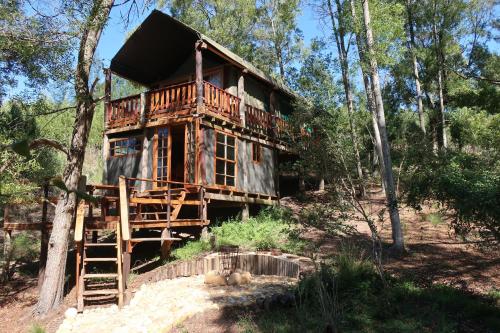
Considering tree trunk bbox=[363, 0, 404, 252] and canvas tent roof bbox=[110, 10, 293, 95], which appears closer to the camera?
tree trunk bbox=[363, 0, 404, 252]

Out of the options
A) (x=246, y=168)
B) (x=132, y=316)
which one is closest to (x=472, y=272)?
(x=132, y=316)

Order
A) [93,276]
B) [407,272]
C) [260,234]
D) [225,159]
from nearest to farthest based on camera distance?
[407,272], [93,276], [260,234], [225,159]

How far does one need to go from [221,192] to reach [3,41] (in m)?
7.71

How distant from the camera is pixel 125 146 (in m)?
15.2

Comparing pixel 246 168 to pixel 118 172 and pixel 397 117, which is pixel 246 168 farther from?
pixel 397 117

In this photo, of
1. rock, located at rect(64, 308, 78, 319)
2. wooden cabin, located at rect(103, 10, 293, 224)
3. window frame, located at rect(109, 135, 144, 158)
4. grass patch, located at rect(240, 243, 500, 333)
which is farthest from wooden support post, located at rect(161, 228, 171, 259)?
window frame, located at rect(109, 135, 144, 158)

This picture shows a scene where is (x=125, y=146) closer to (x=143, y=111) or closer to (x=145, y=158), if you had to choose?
(x=145, y=158)

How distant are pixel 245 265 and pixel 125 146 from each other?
7.58 m

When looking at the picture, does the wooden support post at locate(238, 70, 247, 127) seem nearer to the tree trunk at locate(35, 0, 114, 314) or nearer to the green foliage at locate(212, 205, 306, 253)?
the green foliage at locate(212, 205, 306, 253)

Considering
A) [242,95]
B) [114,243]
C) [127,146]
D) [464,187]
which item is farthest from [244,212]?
[464,187]

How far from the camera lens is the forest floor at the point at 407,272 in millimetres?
7094

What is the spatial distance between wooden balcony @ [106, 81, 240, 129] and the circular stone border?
5.11 m

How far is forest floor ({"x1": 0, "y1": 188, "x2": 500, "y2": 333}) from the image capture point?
7094mm

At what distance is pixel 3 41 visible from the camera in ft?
26.6
